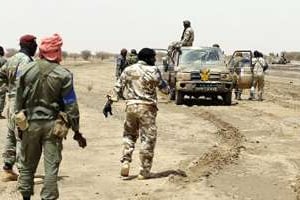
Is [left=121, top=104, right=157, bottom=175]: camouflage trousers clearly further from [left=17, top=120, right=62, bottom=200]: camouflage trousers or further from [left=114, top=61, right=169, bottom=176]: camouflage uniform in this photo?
[left=17, top=120, right=62, bottom=200]: camouflage trousers

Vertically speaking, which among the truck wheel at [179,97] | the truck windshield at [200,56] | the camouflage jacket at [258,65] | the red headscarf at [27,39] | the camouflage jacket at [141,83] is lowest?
the truck wheel at [179,97]

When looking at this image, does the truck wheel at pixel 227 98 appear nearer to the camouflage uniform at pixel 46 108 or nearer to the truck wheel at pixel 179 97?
the truck wheel at pixel 179 97

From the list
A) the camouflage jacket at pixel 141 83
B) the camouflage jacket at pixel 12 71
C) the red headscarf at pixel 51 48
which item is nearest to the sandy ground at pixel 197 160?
the camouflage jacket at pixel 141 83

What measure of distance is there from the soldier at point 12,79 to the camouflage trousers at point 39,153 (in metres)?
1.70

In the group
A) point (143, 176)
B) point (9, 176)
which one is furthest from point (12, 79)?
point (143, 176)

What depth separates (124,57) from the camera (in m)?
24.6

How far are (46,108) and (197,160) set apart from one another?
4.49 metres

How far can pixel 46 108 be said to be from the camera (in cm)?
663

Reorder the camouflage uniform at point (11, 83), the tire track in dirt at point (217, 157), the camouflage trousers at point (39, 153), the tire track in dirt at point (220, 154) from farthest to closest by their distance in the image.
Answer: the tire track in dirt at point (220, 154) → the tire track in dirt at point (217, 157) → the camouflage uniform at point (11, 83) → the camouflage trousers at point (39, 153)

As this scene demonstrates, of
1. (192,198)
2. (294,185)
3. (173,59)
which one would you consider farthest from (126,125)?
(173,59)

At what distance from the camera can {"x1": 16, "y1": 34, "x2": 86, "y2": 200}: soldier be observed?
6.56m

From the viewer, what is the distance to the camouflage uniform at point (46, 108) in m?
6.55

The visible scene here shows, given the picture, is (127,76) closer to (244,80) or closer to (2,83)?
(2,83)

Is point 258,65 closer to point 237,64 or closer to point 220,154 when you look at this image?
point 237,64
